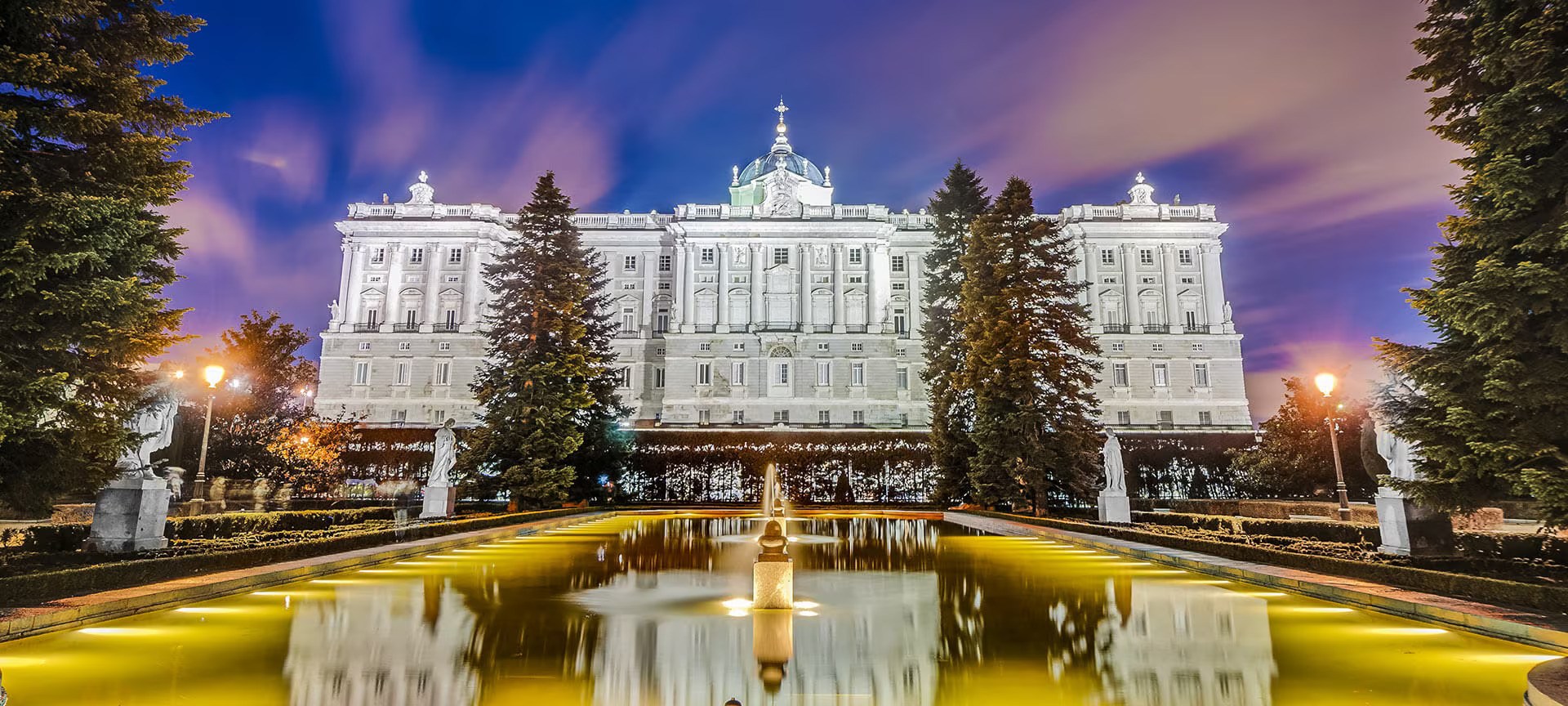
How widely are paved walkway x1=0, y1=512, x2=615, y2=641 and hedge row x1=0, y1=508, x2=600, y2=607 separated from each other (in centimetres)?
17

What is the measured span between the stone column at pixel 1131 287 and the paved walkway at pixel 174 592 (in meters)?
61.5

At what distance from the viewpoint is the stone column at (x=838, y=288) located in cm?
6025

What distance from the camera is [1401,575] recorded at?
8.41 metres

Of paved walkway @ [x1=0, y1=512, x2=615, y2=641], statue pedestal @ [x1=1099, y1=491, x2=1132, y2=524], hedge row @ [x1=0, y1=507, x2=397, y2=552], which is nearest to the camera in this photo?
paved walkway @ [x1=0, y1=512, x2=615, y2=641]

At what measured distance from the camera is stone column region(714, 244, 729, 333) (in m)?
61.2

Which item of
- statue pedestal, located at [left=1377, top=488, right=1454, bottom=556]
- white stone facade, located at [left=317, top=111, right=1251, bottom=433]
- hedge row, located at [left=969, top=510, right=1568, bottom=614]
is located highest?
white stone facade, located at [left=317, top=111, right=1251, bottom=433]

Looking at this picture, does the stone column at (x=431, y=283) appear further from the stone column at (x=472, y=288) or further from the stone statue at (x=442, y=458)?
the stone statue at (x=442, y=458)

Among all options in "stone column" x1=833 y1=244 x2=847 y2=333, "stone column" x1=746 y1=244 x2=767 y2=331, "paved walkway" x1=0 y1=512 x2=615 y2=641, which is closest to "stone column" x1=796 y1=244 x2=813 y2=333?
"stone column" x1=833 y1=244 x2=847 y2=333

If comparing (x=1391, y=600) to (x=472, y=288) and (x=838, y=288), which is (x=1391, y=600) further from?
(x=472, y=288)

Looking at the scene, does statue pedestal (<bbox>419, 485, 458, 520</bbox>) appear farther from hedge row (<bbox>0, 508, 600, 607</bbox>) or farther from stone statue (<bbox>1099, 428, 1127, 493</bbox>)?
stone statue (<bbox>1099, 428, 1127, 493</bbox>)

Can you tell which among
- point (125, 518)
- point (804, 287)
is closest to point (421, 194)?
point (804, 287)

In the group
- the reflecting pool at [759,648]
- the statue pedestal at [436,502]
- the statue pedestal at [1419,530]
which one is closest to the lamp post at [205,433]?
the statue pedestal at [436,502]

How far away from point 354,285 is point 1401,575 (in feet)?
227

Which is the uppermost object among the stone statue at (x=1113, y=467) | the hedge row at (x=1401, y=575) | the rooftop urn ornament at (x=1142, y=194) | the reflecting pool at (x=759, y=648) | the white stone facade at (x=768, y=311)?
the rooftop urn ornament at (x=1142, y=194)
